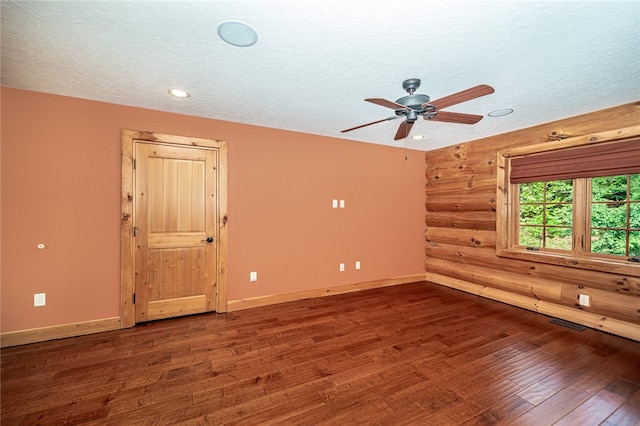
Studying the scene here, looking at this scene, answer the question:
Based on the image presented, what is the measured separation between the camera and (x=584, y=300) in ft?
10.3

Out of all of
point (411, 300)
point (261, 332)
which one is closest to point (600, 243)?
point (411, 300)

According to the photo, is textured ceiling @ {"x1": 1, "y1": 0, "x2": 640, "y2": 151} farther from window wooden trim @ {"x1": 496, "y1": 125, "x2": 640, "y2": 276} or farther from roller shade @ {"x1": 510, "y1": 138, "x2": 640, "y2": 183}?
roller shade @ {"x1": 510, "y1": 138, "x2": 640, "y2": 183}

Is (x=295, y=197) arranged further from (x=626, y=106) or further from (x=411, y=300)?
(x=626, y=106)

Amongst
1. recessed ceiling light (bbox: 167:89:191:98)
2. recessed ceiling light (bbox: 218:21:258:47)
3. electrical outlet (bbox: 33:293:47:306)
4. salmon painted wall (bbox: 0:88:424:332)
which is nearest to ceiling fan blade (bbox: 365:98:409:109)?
recessed ceiling light (bbox: 218:21:258:47)

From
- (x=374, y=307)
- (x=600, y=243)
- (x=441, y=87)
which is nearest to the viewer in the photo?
(x=441, y=87)

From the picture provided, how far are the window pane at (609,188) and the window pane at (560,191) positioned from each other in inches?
8.5

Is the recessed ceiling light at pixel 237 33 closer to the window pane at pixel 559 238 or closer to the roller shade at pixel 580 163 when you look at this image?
the roller shade at pixel 580 163

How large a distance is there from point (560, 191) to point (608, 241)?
29.2 inches

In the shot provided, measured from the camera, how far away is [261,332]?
9.59 ft

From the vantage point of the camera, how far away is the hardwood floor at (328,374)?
1769 mm

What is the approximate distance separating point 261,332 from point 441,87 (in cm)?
301

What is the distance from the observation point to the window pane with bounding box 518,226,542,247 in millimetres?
3721

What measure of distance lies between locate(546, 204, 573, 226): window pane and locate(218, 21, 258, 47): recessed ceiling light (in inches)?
159

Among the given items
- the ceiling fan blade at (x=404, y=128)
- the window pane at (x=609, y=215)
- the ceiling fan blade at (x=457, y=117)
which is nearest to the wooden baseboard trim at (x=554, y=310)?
the window pane at (x=609, y=215)
